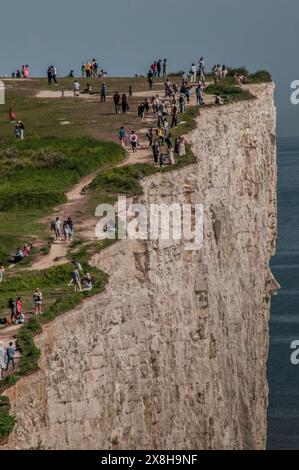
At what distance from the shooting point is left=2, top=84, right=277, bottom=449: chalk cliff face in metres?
44.1

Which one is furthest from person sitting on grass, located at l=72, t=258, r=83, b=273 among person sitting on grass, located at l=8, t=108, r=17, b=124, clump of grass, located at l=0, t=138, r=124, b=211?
person sitting on grass, located at l=8, t=108, r=17, b=124

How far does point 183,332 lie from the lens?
55406 millimetres

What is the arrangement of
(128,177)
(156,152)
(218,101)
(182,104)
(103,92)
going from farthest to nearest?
(103,92)
(182,104)
(218,101)
(156,152)
(128,177)

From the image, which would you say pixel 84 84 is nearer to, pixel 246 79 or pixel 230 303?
pixel 246 79

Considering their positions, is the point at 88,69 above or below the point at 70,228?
below

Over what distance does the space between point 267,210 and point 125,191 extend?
57.0 ft

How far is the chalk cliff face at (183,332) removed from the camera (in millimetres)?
44125

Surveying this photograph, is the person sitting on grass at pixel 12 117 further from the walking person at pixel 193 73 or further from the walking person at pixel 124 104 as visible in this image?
the walking person at pixel 193 73

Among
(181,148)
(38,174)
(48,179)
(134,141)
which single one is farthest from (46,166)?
(181,148)

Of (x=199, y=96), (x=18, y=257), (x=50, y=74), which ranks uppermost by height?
(x=199, y=96)

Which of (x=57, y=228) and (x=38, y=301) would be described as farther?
(x=57, y=228)

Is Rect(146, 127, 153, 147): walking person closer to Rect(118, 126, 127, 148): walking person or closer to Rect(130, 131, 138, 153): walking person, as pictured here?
Rect(130, 131, 138, 153): walking person

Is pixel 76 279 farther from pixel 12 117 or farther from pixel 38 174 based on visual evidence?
pixel 12 117
